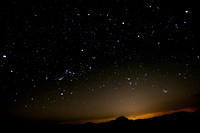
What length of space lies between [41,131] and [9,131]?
93.4 inches

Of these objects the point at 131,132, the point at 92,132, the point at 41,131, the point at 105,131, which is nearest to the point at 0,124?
the point at 41,131

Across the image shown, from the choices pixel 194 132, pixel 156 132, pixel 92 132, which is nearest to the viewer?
pixel 194 132

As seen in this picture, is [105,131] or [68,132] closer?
[105,131]

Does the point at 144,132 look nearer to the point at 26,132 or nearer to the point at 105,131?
the point at 105,131

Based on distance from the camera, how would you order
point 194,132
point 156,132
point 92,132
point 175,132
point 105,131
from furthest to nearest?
point 92,132 < point 105,131 < point 156,132 < point 175,132 < point 194,132

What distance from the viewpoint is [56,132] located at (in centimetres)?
1634

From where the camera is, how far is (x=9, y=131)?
48.8ft

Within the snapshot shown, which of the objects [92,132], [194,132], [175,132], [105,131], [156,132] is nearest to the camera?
[194,132]

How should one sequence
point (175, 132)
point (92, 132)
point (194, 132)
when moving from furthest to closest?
point (92, 132) < point (175, 132) < point (194, 132)

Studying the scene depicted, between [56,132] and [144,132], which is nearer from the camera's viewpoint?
[144,132]

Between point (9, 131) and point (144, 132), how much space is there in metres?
10.2

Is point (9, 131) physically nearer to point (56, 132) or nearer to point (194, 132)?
point (56, 132)

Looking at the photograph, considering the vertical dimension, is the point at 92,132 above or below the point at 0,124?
below

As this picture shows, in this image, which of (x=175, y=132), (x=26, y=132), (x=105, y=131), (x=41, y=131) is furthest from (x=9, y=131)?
(x=175, y=132)
